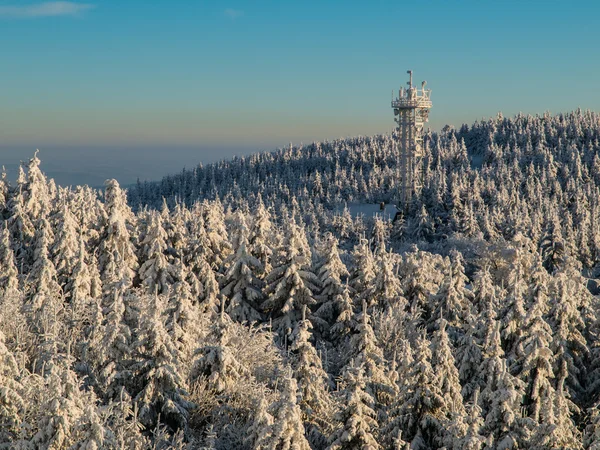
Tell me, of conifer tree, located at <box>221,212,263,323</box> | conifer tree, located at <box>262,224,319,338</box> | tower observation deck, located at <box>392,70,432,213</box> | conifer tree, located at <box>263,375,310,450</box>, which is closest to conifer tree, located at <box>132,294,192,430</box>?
conifer tree, located at <box>263,375,310,450</box>

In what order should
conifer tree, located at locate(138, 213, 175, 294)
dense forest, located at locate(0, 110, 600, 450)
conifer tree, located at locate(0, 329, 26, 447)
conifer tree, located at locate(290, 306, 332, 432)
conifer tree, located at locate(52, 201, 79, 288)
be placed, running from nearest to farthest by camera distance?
1. conifer tree, located at locate(0, 329, 26, 447)
2. dense forest, located at locate(0, 110, 600, 450)
3. conifer tree, located at locate(290, 306, 332, 432)
4. conifer tree, located at locate(52, 201, 79, 288)
5. conifer tree, located at locate(138, 213, 175, 294)

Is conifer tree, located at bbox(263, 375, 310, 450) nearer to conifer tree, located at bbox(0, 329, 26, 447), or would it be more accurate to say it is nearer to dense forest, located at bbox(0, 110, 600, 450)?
dense forest, located at bbox(0, 110, 600, 450)

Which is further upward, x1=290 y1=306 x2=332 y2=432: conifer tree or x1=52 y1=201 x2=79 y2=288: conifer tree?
x1=52 y1=201 x2=79 y2=288: conifer tree

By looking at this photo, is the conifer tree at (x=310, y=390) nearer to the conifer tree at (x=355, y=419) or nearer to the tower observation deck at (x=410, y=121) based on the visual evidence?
the conifer tree at (x=355, y=419)

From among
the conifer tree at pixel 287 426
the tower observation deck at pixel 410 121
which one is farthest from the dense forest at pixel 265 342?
the tower observation deck at pixel 410 121

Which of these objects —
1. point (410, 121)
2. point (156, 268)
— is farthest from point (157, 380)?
point (410, 121)

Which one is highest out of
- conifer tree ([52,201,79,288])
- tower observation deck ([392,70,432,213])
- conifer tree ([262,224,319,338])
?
tower observation deck ([392,70,432,213])

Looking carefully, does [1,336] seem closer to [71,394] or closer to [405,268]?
[71,394]

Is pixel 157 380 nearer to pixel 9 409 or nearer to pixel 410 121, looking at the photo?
pixel 9 409

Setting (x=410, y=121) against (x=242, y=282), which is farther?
(x=410, y=121)
